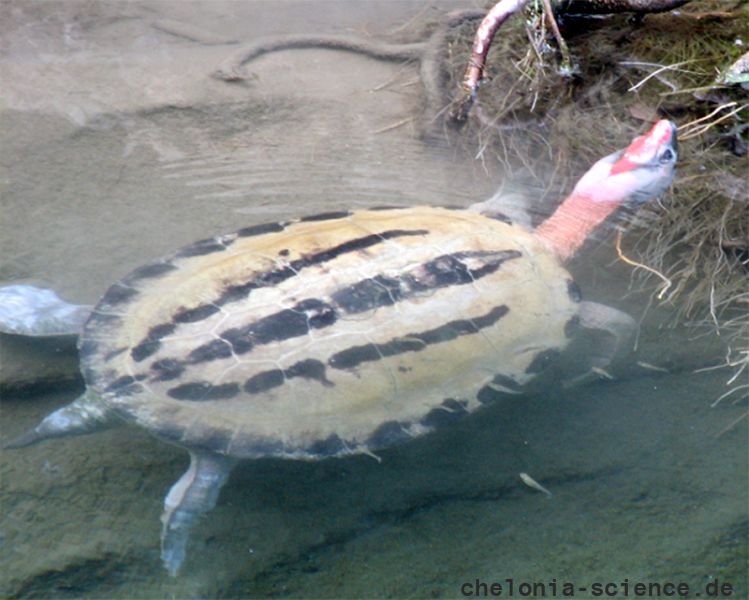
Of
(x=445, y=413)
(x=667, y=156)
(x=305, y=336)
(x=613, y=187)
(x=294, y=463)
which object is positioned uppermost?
(x=667, y=156)

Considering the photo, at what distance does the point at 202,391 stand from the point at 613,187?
72.5 inches

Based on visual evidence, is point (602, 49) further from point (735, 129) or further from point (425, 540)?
point (425, 540)

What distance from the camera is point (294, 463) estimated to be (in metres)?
2.44

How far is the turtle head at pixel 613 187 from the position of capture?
115 inches

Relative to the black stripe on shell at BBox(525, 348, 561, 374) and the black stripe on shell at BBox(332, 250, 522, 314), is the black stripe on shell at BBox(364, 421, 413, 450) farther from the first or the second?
the black stripe on shell at BBox(525, 348, 561, 374)

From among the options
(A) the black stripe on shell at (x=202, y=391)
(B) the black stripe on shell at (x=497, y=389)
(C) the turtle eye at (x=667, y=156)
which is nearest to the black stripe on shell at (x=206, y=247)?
(A) the black stripe on shell at (x=202, y=391)

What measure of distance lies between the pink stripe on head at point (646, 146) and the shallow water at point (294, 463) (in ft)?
1.16

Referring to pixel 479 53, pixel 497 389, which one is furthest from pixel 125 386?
pixel 479 53

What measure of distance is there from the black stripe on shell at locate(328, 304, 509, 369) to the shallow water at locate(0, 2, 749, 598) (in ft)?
1.37

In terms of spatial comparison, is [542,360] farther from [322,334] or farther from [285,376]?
[285,376]

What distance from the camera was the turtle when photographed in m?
2.13

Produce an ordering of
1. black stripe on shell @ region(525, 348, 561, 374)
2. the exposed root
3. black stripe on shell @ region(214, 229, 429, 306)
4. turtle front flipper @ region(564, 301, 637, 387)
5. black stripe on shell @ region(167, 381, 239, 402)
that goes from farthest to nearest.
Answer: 1. the exposed root
2. turtle front flipper @ region(564, 301, 637, 387)
3. black stripe on shell @ region(525, 348, 561, 374)
4. black stripe on shell @ region(214, 229, 429, 306)
5. black stripe on shell @ region(167, 381, 239, 402)

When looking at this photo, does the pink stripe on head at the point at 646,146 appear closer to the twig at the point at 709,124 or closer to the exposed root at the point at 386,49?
the twig at the point at 709,124

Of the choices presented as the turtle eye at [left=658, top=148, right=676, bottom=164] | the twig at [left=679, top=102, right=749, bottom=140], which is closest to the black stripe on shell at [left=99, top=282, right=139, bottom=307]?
the turtle eye at [left=658, top=148, right=676, bottom=164]
